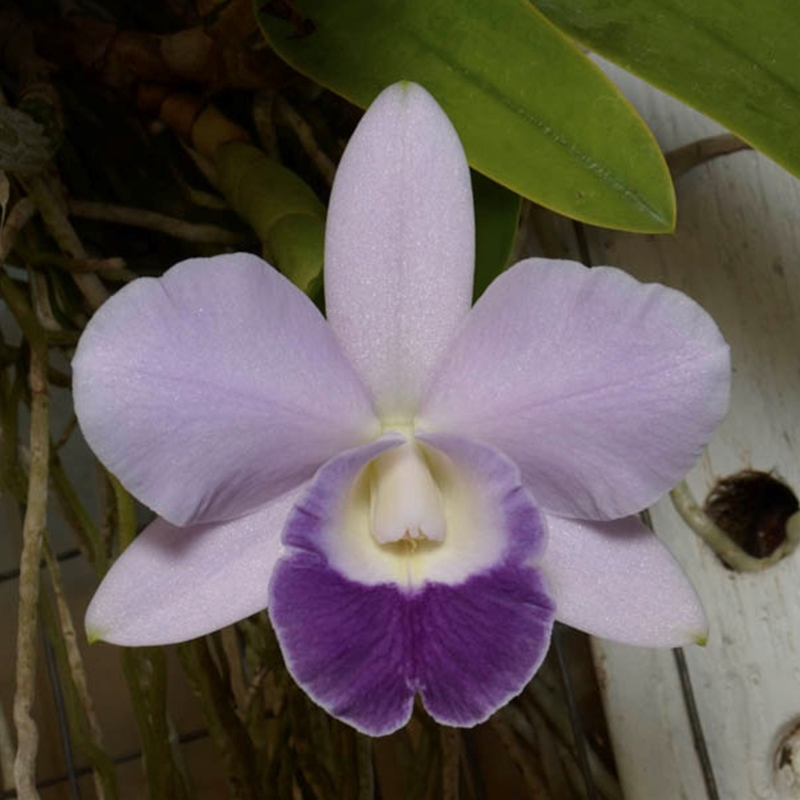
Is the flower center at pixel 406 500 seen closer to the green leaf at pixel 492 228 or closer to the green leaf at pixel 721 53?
the green leaf at pixel 492 228

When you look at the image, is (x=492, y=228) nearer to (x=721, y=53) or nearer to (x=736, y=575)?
(x=721, y=53)

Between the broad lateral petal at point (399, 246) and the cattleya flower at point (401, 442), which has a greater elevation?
the broad lateral petal at point (399, 246)

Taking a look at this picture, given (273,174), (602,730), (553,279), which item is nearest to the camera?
(553,279)

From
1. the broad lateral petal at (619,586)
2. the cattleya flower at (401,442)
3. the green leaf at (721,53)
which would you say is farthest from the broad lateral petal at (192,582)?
the green leaf at (721,53)

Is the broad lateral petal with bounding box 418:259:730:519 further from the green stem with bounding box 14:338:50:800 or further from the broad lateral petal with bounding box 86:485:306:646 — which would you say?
the green stem with bounding box 14:338:50:800

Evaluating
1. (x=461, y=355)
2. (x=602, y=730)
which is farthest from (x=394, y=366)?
(x=602, y=730)

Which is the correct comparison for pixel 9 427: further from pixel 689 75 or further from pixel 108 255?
pixel 689 75

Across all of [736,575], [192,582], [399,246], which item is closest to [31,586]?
[192,582]
